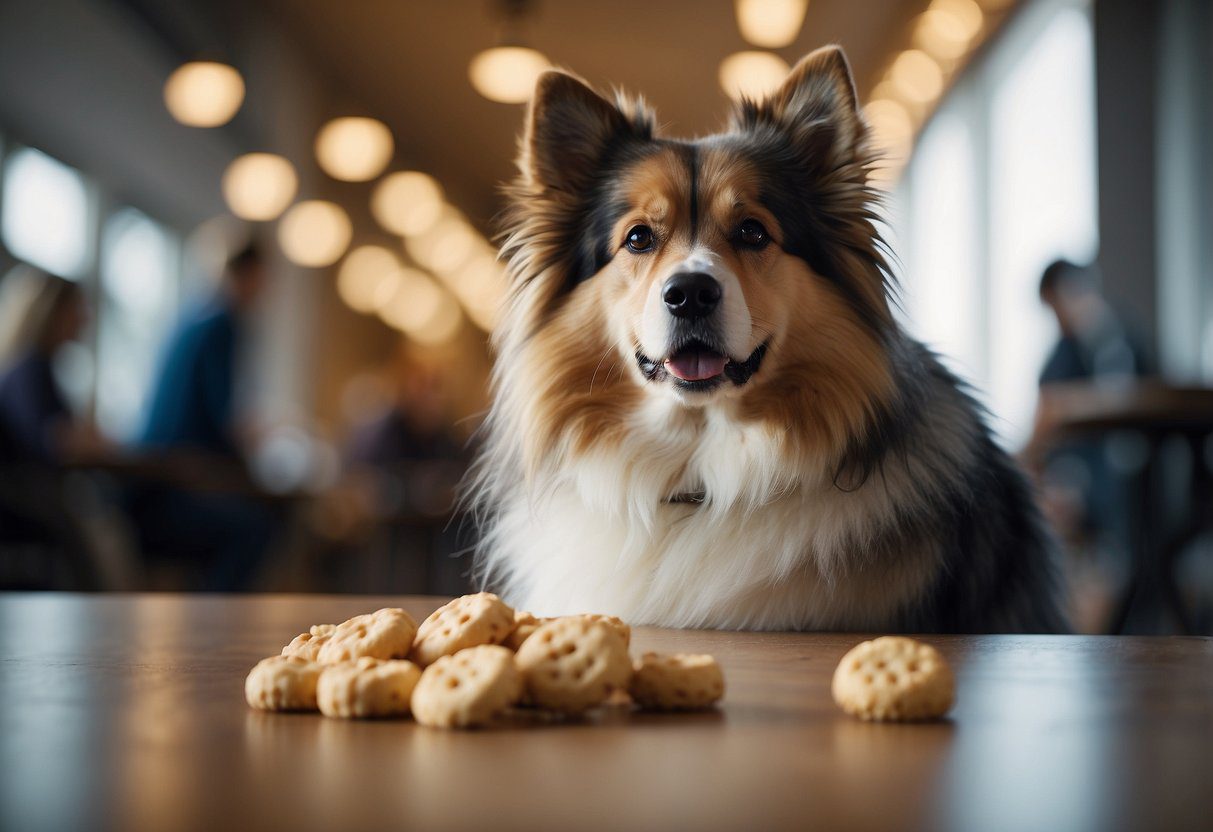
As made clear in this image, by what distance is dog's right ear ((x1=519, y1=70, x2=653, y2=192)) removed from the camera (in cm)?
209

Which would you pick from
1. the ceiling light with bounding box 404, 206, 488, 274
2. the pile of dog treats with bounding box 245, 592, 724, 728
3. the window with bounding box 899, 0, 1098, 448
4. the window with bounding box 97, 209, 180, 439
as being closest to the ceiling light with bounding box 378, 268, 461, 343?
the ceiling light with bounding box 404, 206, 488, 274

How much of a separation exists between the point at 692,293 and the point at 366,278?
11067 millimetres

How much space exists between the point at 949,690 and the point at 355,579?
7739mm

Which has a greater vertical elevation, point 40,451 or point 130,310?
point 130,310

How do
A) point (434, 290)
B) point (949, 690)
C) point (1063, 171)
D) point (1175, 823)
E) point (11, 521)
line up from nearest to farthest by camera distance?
point (1175, 823)
point (949, 690)
point (11, 521)
point (1063, 171)
point (434, 290)

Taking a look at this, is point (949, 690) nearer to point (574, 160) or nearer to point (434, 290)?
point (574, 160)

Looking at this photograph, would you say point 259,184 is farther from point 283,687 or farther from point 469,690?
point 469,690

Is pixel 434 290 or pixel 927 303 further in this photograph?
pixel 434 290

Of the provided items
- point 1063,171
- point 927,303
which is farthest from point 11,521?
point 927,303

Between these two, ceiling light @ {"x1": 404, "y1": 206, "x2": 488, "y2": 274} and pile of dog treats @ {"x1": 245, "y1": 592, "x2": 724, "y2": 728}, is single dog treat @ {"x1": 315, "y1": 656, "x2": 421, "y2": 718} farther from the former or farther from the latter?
ceiling light @ {"x1": 404, "y1": 206, "x2": 488, "y2": 274}

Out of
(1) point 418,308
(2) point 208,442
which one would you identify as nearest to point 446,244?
(1) point 418,308

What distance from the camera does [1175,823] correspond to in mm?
571

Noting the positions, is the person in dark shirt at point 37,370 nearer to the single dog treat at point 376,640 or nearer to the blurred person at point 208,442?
the blurred person at point 208,442

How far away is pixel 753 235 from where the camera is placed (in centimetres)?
198
